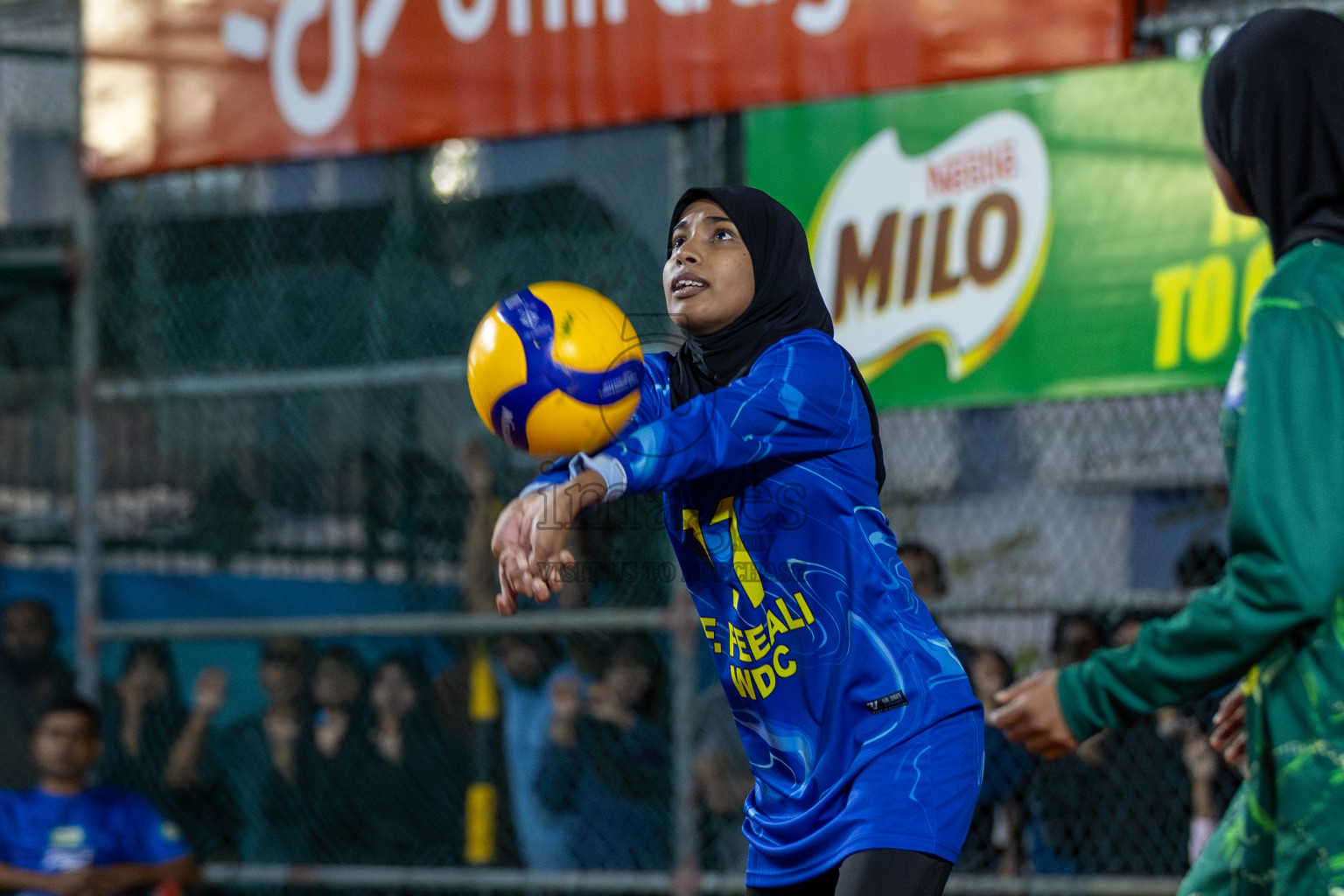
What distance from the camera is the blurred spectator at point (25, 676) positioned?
677cm

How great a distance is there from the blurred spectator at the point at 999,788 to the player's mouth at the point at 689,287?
261 cm

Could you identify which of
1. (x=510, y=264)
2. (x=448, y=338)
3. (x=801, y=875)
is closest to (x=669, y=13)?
(x=510, y=264)

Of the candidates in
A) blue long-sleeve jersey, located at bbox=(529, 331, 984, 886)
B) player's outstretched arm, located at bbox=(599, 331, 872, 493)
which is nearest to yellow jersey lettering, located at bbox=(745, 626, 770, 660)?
blue long-sleeve jersey, located at bbox=(529, 331, 984, 886)

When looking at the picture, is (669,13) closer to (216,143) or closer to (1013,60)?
(1013,60)

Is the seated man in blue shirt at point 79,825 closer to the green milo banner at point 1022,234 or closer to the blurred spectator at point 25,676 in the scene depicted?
the blurred spectator at point 25,676

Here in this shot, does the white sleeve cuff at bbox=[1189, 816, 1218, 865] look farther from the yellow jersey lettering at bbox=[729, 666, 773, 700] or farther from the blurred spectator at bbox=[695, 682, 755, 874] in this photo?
the yellow jersey lettering at bbox=[729, 666, 773, 700]

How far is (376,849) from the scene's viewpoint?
6.12 meters

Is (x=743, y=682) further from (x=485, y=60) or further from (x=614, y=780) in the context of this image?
(x=485, y=60)

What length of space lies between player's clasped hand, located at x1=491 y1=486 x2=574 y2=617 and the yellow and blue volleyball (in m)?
0.35

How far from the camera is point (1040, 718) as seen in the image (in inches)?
99.7

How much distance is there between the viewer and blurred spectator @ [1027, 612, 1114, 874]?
529cm

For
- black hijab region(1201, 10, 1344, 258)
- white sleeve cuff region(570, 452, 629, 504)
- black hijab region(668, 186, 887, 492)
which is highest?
black hijab region(1201, 10, 1344, 258)

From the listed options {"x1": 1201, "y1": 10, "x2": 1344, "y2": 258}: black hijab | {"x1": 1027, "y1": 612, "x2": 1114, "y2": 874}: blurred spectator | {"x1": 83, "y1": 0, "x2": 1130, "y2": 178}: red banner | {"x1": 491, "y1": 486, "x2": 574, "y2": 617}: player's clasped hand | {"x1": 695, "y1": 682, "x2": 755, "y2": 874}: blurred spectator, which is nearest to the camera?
{"x1": 1201, "y1": 10, "x2": 1344, "y2": 258}: black hijab

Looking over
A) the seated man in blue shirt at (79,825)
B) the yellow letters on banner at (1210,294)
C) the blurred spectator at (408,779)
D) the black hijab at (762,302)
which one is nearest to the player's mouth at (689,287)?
the black hijab at (762,302)
